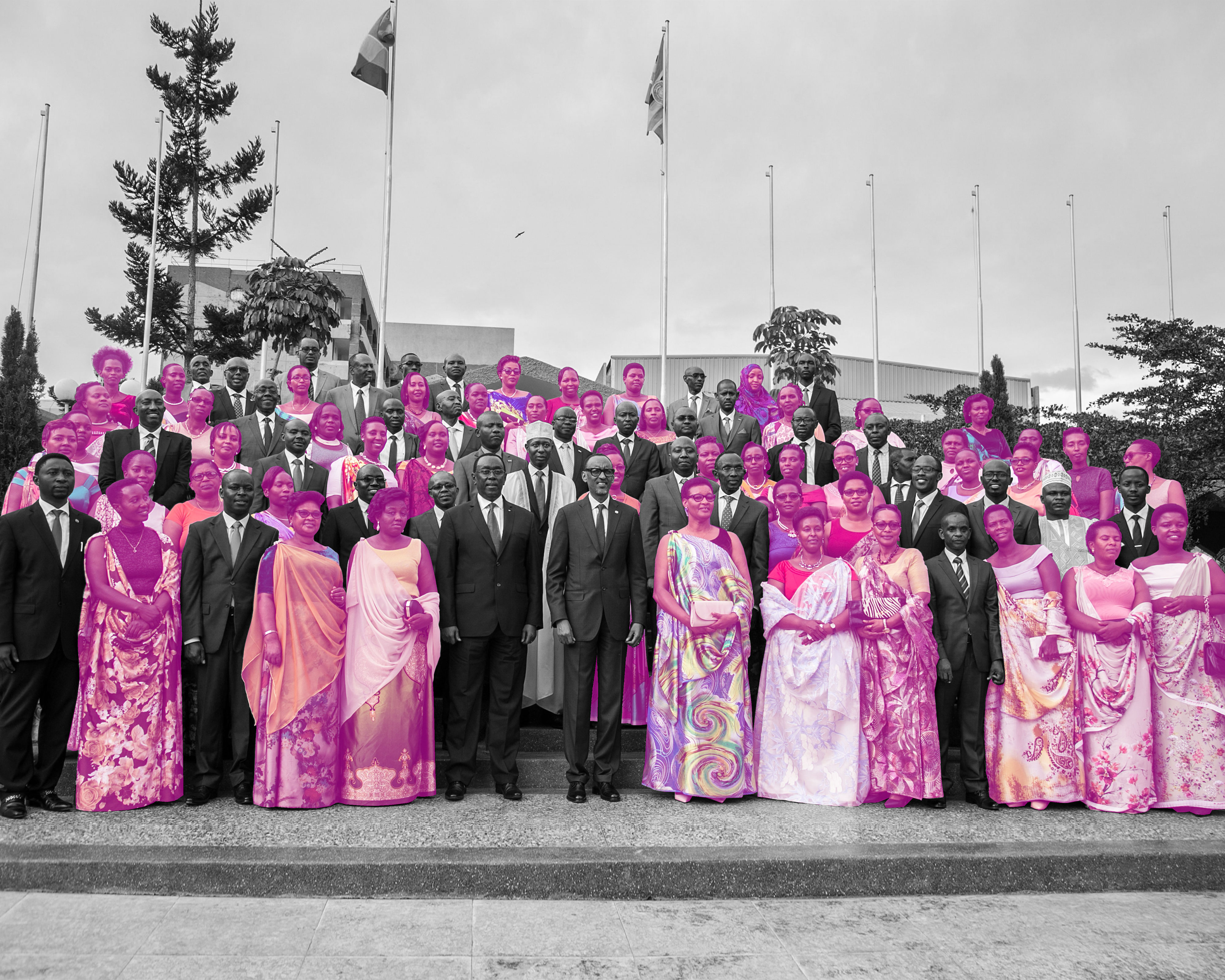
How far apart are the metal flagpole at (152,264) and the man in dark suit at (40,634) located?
807 inches

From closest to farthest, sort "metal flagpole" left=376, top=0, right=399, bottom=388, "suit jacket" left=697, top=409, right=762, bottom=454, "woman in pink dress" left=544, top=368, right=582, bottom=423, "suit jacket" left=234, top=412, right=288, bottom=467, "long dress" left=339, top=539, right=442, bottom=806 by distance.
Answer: "long dress" left=339, top=539, right=442, bottom=806 → "suit jacket" left=234, top=412, right=288, bottom=467 → "suit jacket" left=697, top=409, right=762, bottom=454 → "woman in pink dress" left=544, top=368, right=582, bottom=423 → "metal flagpole" left=376, top=0, right=399, bottom=388

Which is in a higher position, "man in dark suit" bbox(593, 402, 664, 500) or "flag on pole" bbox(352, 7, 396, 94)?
"flag on pole" bbox(352, 7, 396, 94)

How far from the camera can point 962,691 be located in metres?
5.50

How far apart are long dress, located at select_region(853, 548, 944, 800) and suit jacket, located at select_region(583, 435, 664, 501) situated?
2124 millimetres

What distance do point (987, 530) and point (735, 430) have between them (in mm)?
2758

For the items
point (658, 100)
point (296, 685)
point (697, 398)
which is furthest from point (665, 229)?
point (296, 685)

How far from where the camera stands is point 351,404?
805cm

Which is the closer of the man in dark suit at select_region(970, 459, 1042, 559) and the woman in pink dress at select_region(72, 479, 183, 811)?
the woman in pink dress at select_region(72, 479, 183, 811)

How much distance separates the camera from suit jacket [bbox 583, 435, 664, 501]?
7.04 m

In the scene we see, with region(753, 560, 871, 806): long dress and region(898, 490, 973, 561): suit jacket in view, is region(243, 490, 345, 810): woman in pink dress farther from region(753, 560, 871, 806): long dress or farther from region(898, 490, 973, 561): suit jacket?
region(898, 490, 973, 561): suit jacket

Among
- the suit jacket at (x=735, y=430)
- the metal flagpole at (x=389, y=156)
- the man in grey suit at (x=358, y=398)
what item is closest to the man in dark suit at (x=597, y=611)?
the suit jacket at (x=735, y=430)

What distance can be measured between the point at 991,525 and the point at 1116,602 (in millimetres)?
851

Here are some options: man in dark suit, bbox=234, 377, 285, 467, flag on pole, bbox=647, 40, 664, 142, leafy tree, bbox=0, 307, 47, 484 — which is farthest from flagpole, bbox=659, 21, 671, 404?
leafy tree, bbox=0, 307, 47, 484

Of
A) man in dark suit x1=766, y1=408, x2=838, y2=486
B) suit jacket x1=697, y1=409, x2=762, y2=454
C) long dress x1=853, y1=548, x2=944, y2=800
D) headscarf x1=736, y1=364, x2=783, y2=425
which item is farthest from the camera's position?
headscarf x1=736, y1=364, x2=783, y2=425
